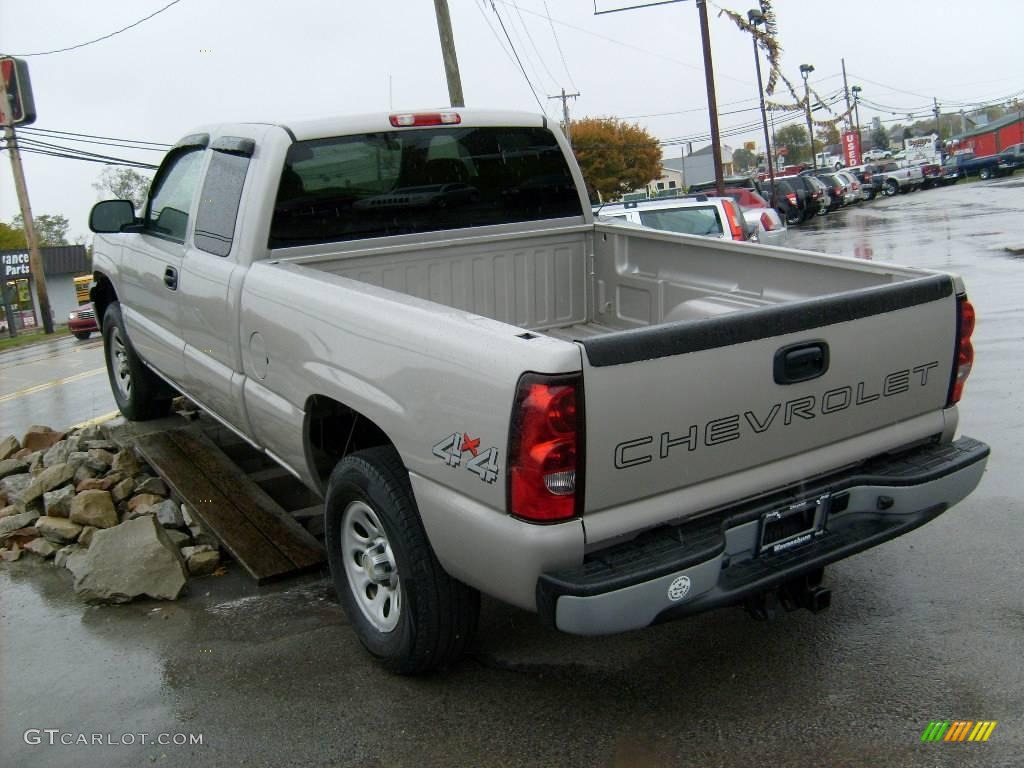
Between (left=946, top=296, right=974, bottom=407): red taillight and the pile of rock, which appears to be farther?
the pile of rock

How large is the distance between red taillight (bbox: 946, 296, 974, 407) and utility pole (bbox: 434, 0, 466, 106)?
1535 centimetres

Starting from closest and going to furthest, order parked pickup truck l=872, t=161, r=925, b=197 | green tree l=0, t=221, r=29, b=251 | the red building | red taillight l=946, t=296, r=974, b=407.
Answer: red taillight l=946, t=296, r=974, b=407, parked pickup truck l=872, t=161, r=925, b=197, the red building, green tree l=0, t=221, r=29, b=251

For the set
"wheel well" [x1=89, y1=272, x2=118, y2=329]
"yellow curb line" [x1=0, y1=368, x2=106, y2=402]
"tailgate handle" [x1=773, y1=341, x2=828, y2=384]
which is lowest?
"yellow curb line" [x1=0, y1=368, x2=106, y2=402]

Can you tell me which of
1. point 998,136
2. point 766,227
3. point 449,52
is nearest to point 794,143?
point 998,136

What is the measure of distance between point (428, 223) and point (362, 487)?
196 cm

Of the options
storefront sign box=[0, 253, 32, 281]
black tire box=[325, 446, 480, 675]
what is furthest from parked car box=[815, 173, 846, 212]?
storefront sign box=[0, 253, 32, 281]

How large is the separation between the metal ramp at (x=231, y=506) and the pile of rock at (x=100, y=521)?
0.45 feet

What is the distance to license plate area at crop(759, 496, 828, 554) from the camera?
338 centimetres

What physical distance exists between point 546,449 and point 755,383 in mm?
772

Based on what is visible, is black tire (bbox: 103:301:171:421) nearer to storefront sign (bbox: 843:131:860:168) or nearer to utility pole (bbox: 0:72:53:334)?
utility pole (bbox: 0:72:53:334)

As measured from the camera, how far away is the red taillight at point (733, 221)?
1270cm

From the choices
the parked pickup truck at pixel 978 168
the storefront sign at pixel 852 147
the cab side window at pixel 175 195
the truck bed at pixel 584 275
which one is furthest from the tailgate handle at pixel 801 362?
the storefront sign at pixel 852 147

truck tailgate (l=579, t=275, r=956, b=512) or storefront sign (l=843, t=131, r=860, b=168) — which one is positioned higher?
storefront sign (l=843, t=131, r=860, b=168)

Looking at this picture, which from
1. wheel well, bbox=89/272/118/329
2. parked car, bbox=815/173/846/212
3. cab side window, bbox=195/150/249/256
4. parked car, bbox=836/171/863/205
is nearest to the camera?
cab side window, bbox=195/150/249/256
